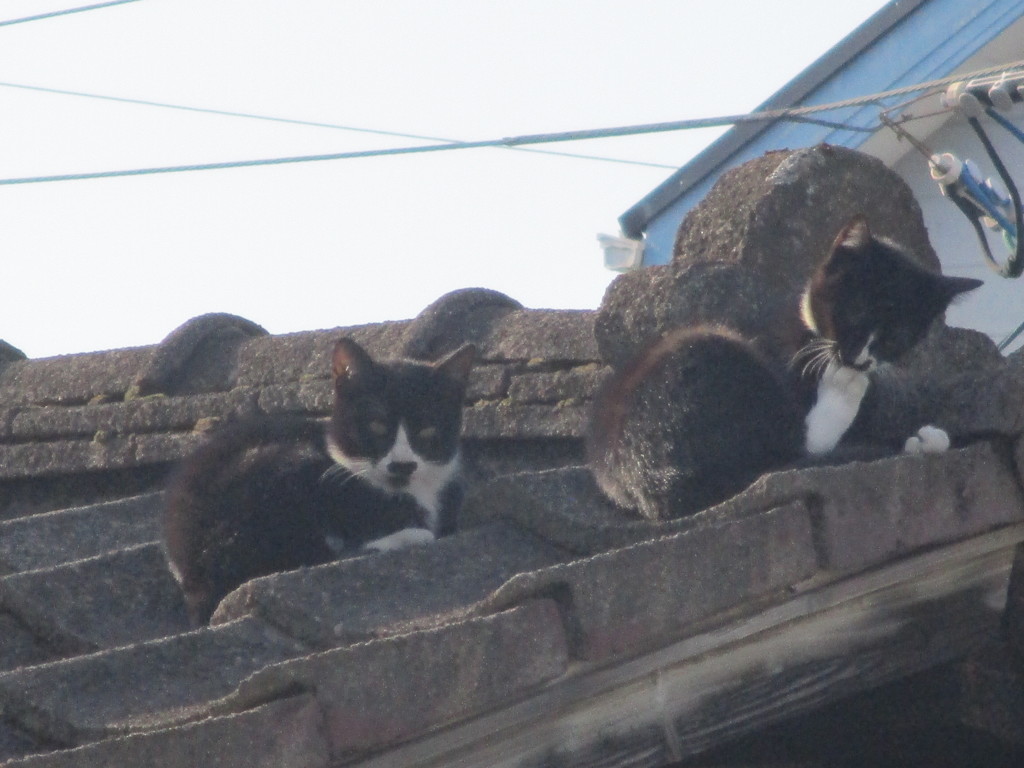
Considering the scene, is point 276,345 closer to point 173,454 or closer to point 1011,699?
point 173,454

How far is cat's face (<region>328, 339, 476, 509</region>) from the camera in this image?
3.09m

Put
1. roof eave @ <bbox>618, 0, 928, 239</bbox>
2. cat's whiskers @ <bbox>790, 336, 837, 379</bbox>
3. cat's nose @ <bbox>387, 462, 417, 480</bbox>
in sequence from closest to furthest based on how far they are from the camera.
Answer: cat's whiskers @ <bbox>790, 336, 837, 379</bbox> → cat's nose @ <bbox>387, 462, 417, 480</bbox> → roof eave @ <bbox>618, 0, 928, 239</bbox>

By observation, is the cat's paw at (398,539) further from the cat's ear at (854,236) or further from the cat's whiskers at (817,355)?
the cat's ear at (854,236)

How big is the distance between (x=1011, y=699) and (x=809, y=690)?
473mm

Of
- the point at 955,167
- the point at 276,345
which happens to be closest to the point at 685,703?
the point at 955,167

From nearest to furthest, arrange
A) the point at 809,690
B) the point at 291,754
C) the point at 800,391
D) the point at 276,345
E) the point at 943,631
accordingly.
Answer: the point at 291,754
the point at 809,690
the point at 943,631
the point at 800,391
the point at 276,345

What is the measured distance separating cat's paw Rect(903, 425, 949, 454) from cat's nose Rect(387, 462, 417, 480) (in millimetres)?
1203

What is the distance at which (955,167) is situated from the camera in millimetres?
3350

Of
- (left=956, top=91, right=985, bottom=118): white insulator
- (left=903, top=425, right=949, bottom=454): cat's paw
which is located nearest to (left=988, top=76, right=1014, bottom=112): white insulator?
(left=956, top=91, right=985, bottom=118): white insulator

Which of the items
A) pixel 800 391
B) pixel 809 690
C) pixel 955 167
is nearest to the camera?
pixel 809 690

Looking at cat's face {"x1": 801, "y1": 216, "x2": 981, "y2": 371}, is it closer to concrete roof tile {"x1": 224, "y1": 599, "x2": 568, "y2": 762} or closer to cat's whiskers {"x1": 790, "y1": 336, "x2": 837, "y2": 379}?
cat's whiskers {"x1": 790, "y1": 336, "x2": 837, "y2": 379}

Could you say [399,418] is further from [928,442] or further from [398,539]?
[928,442]

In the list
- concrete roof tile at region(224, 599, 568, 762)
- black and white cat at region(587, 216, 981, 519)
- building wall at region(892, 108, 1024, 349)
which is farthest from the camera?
building wall at region(892, 108, 1024, 349)

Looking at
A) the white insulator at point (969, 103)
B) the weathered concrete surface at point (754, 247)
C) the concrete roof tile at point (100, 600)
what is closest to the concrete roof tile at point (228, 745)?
the concrete roof tile at point (100, 600)
